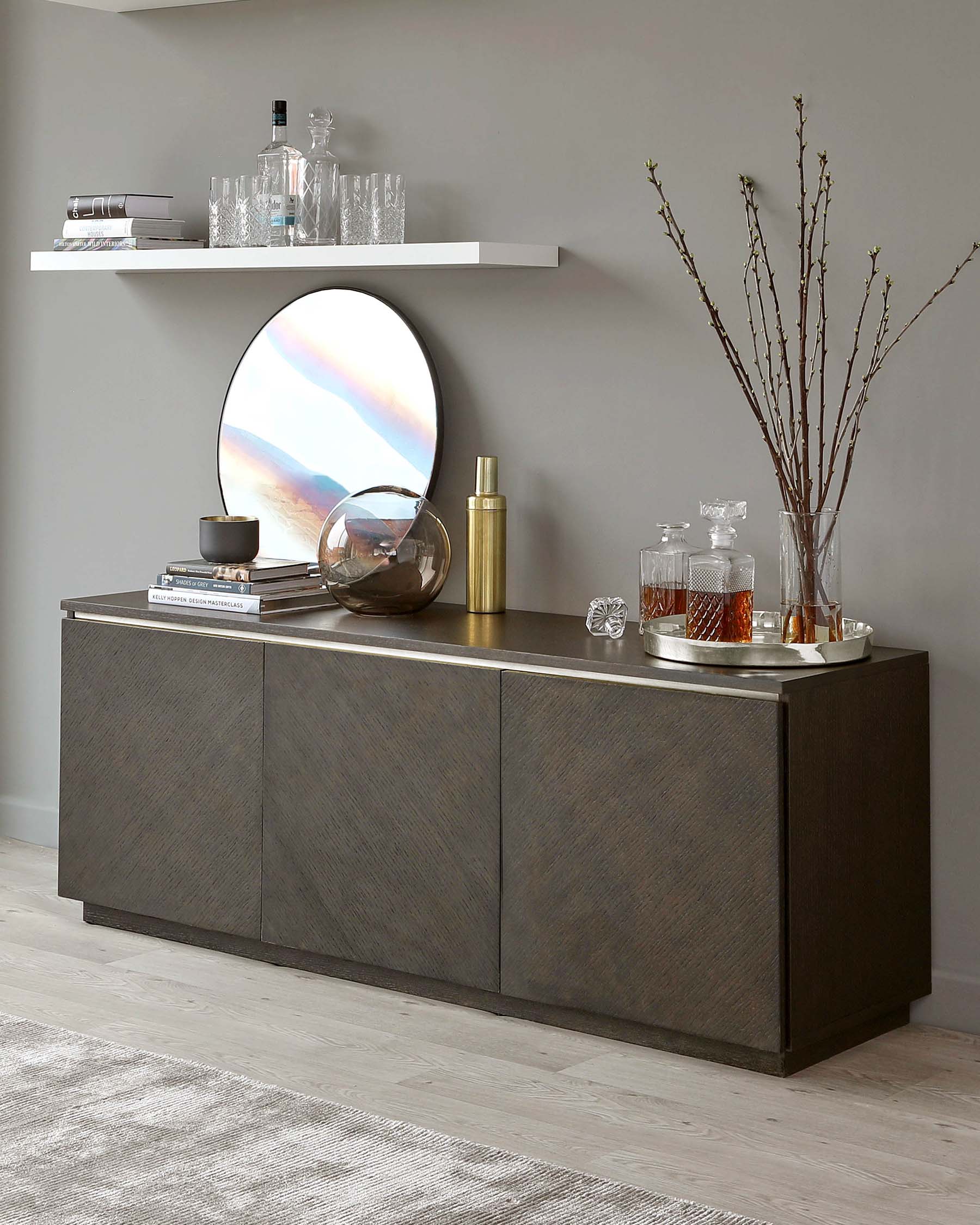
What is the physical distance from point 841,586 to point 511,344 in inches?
35.4

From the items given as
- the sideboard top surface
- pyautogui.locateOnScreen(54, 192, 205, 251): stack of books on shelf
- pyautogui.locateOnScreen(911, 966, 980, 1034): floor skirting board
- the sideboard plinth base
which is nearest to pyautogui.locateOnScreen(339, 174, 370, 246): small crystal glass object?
pyautogui.locateOnScreen(54, 192, 205, 251): stack of books on shelf

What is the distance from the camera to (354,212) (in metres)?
3.54

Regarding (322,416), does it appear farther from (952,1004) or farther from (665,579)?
(952,1004)

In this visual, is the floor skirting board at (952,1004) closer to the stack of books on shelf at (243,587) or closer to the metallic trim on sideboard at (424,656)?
the metallic trim on sideboard at (424,656)

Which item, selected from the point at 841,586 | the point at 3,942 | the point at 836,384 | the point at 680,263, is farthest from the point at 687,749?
the point at 3,942

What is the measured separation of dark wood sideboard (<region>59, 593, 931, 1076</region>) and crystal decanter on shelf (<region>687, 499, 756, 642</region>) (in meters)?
0.11

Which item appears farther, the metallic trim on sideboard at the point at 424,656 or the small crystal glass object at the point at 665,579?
the small crystal glass object at the point at 665,579

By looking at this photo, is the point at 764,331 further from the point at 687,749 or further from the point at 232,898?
the point at 232,898

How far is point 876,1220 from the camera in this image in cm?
228

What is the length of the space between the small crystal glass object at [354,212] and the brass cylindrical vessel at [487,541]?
1.81ft

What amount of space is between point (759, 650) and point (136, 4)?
225cm

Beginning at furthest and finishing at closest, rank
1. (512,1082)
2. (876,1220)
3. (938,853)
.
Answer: (938,853), (512,1082), (876,1220)

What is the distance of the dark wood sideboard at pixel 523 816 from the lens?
2.75 metres

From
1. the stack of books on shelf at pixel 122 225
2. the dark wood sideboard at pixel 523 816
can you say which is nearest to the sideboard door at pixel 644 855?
the dark wood sideboard at pixel 523 816
